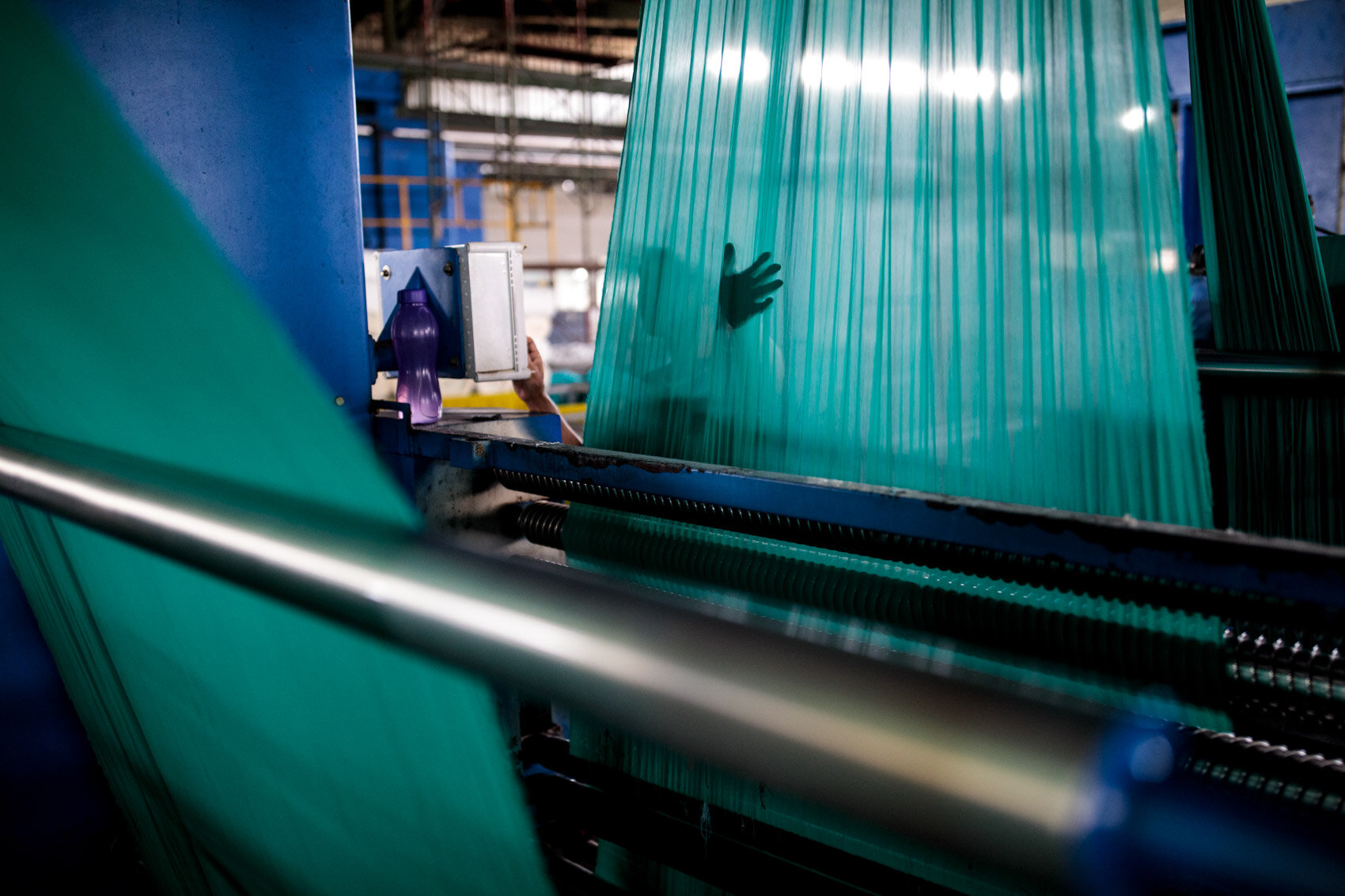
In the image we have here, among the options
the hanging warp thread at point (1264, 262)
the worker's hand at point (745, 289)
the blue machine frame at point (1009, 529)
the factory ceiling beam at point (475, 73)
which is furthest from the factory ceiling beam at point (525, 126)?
the blue machine frame at point (1009, 529)

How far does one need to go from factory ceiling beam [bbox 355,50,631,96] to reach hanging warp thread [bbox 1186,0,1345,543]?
303 inches

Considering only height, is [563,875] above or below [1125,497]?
below

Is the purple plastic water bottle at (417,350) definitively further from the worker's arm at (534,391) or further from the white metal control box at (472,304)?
the worker's arm at (534,391)

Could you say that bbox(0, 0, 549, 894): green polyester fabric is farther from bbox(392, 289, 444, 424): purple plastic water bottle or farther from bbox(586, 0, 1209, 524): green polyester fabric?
bbox(586, 0, 1209, 524): green polyester fabric

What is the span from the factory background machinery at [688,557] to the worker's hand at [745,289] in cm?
21

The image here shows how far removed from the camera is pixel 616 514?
130 cm

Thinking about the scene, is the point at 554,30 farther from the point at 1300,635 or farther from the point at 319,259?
the point at 1300,635

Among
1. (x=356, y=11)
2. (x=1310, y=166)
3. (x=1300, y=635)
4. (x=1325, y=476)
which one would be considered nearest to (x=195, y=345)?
(x=1300, y=635)

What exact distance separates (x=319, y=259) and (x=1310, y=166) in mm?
6069

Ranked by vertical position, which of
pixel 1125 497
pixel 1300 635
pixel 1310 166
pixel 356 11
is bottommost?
pixel 1300 635

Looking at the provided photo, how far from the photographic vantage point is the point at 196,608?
0.96m

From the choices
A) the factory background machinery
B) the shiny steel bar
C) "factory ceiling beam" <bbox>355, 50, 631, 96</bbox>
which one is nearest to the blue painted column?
the factory background machinery

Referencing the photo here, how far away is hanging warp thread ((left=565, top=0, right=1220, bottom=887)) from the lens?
928 mm

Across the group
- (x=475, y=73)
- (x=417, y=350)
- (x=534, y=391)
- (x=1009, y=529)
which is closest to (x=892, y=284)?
(x=1009, y=529)
